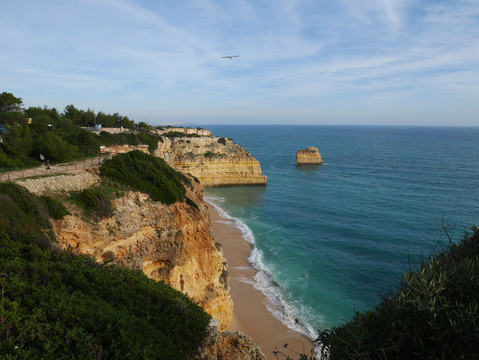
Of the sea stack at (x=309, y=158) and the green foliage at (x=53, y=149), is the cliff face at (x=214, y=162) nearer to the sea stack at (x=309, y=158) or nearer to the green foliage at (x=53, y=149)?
the sea stack at (x=309, y=158)

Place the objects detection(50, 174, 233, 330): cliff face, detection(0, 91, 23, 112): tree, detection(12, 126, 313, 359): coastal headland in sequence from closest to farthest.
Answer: detection(12, 126, 313, 359): coastal headland < detection(50, 174, 233, 330): cliff face < detection(0, 91, 23, 112): tree

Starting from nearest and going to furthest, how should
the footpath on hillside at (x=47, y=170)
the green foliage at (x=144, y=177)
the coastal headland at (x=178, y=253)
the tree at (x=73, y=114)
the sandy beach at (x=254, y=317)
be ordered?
the coastal headland at (x=178, y=253), the footpath on hillside at (x=47, y=170), the green foliage at (x=144, y=177), the sandy beach at (x=254, y=317), the tree at (x=73, y=114)

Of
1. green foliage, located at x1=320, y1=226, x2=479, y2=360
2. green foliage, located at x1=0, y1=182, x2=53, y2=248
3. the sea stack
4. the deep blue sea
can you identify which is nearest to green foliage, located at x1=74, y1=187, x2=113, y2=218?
green foliage, located at x1=0, y1=182, x2=53, y2=248

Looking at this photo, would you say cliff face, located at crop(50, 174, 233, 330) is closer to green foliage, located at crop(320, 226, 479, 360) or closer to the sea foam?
the sea foam

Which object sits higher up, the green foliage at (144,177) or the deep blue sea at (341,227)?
the green foliage at (144,177)

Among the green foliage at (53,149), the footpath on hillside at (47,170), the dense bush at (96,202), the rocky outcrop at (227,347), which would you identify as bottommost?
the rocky outcrop at (227,347)

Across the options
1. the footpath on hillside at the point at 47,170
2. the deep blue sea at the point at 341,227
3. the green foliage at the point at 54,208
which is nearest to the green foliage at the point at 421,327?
the deep blue sea at the point at 341,227

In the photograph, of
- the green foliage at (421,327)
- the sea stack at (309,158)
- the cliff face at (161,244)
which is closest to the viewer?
the green foliage at (421,327)

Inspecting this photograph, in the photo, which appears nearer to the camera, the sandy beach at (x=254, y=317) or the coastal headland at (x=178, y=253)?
the coastal headland at (x=178, y=253)
